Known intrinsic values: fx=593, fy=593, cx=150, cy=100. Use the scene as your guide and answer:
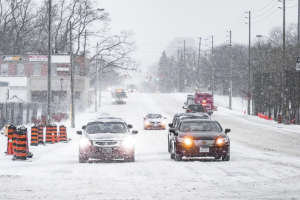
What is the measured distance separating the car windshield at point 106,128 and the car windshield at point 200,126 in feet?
6.82

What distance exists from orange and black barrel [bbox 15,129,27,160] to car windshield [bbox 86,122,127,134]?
2188mm

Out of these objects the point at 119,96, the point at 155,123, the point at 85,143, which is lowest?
the point at 155,123

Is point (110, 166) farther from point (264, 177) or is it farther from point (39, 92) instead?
point (39, 92)

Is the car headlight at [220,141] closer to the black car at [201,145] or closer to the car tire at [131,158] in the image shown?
the black car at [201,145]

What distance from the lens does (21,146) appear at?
20.3 metres

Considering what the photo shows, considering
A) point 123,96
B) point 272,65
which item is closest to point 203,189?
point 272,65

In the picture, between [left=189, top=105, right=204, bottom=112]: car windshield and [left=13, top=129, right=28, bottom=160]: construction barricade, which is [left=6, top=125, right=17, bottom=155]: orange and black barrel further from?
[left=189, top=105, right=204, bottom=112]: car windshield

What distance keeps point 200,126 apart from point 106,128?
3310 millimetres

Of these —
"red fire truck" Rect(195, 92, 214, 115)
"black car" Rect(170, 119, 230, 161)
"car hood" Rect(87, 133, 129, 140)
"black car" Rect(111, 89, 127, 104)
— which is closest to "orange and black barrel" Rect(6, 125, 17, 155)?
"car hood" Rect(87, 133, 129, 140)

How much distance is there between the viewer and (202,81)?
160m

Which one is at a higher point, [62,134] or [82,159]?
[82,159]

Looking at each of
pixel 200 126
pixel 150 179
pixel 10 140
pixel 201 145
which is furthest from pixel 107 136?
pixel 150 179

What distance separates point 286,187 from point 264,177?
199 centimetres

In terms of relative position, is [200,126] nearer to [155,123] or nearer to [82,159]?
[82,159]
